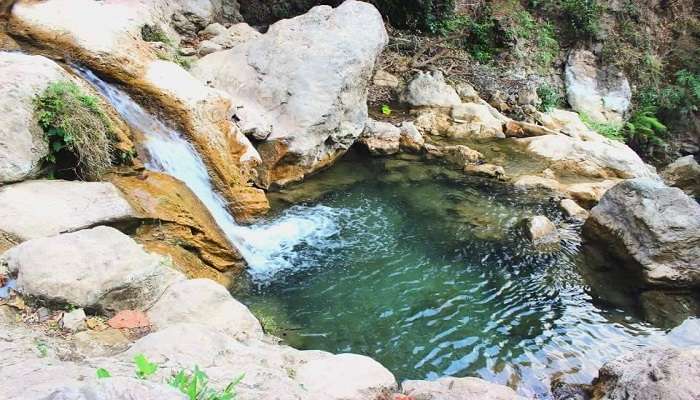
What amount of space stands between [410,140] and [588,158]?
12.9ft

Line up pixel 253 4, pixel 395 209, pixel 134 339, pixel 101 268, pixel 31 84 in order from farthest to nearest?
pixel 253 4 < pixel 395 209 < pixel 31 84 < pixel 101 268 < pixel 134 339

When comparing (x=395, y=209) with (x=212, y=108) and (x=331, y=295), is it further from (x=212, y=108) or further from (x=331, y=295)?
(x=212, y=108)

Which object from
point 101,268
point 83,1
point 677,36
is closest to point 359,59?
point 83,1

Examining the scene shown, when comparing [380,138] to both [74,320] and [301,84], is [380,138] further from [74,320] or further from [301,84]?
[74,320]

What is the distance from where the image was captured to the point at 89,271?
13.6 feet

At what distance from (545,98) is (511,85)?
43.1 inches

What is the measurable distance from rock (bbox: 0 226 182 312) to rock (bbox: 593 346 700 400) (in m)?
4.00

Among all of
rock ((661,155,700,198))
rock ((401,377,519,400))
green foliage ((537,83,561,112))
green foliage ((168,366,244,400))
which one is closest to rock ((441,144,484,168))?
green foliage ((537,83,561,112))

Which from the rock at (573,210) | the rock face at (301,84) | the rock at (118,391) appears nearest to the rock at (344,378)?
the rock at (118,391)

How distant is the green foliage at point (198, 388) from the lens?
265 cm

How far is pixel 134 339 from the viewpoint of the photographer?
3936 millimetres

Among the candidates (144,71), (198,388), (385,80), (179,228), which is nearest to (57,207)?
(179,228)

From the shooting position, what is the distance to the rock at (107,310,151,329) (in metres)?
4.02

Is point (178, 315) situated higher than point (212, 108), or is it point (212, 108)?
point (212, 108)
